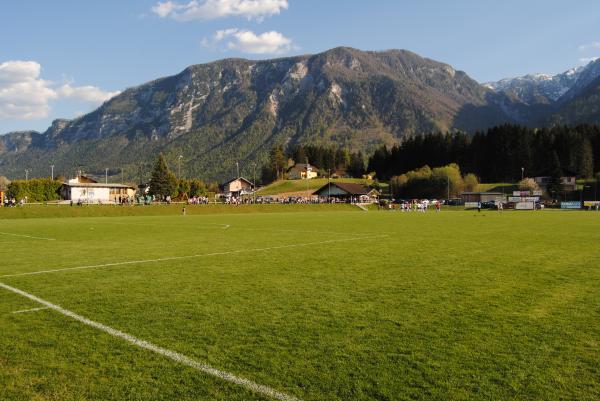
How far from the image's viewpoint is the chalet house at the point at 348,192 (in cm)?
12541

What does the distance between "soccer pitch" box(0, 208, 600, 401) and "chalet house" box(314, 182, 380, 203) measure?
355ft

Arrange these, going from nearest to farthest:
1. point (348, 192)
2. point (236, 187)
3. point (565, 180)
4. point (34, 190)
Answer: point (34, 190) → point (565, 180) → point (348, 192) → point (236, 187)

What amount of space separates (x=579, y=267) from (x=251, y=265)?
9.76 metres

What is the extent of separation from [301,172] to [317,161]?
43.9ft

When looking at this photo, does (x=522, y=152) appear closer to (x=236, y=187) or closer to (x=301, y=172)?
(x=301, y=172)

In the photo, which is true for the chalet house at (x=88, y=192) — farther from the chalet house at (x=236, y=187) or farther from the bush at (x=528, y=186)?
the bush at (x=528, y=186)

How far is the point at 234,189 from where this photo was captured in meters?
189

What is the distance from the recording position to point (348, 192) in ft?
416

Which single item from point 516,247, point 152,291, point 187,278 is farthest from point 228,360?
point 516,247

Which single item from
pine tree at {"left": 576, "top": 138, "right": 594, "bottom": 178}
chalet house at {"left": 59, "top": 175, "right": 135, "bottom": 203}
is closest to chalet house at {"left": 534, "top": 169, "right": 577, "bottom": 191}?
pine tree at {"left": 576, "top": 138, "right": 594, "bottom": 178}

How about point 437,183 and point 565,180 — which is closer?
point 565,180

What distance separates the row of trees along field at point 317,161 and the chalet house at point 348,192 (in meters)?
47.9

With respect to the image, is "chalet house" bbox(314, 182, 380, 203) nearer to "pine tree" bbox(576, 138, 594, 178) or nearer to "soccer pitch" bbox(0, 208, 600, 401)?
"pine tree" bbox(576, 138, 594, 178)

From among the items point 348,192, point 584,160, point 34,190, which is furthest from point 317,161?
point 34,190
